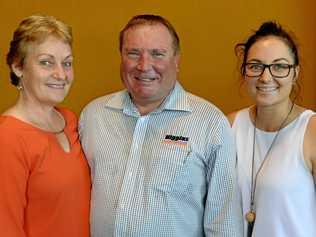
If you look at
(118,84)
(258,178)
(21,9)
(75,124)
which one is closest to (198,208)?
(258,178)

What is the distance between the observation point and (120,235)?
1.67m

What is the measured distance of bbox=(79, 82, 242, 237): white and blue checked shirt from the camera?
1664 millimetres

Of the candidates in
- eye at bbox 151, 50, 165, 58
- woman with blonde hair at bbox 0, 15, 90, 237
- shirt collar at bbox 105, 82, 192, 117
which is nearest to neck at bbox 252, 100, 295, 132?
shirt collar at bbox 105, 82, 192, 117

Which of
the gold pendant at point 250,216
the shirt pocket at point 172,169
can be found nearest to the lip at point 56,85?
the shirt pocket at point 172,169

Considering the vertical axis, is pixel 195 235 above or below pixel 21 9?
below

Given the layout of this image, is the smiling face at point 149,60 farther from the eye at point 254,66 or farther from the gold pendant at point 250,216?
the gold pendant at point 250,216

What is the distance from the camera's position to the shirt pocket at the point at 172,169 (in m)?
1.67

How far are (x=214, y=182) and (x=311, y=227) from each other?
1.16 feet

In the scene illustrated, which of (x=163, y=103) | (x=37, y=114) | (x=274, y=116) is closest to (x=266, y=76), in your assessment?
(x=274, y=116)

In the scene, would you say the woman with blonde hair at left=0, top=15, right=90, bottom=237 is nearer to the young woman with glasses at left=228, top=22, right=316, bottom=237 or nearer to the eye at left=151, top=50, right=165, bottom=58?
the eye at left=151, top=50, right=165, bottom=58

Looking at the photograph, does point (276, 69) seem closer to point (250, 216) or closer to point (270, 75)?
point (270, 75)

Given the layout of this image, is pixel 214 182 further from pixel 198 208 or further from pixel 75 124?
pixel 75 124

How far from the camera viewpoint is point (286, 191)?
1656mm

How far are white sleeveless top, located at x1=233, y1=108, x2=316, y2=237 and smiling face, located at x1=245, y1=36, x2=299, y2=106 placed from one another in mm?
117
